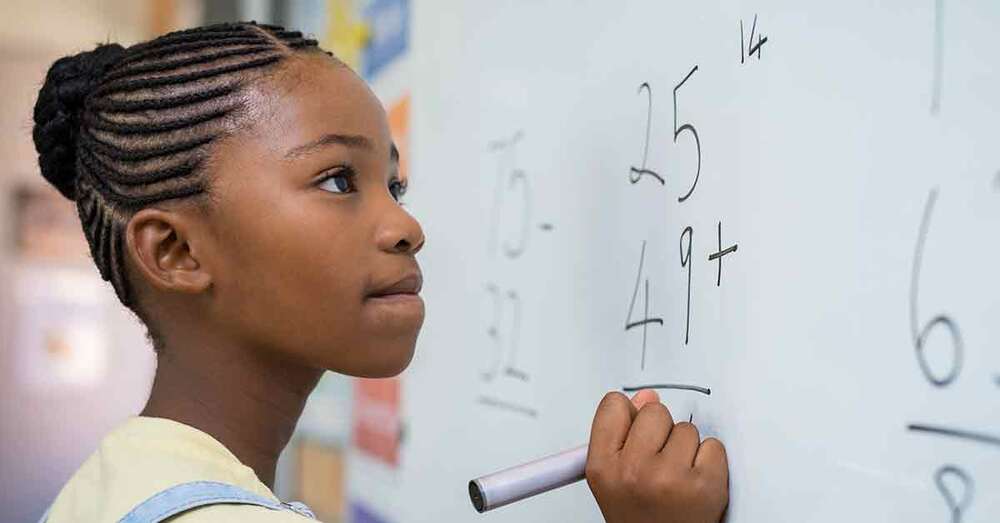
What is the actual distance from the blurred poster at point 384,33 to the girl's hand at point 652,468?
0.54 meters

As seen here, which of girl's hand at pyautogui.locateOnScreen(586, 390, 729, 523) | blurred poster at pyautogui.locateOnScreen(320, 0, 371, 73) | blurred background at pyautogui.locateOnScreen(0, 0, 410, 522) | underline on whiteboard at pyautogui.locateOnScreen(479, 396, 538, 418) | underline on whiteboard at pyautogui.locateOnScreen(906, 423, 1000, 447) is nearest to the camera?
underline on whiteboard at pyautogui.locateOnScreen(906, 423, 1000, 447)

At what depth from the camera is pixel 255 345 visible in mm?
533

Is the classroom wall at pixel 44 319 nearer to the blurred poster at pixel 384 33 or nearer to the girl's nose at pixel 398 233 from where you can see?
the blurred poster at pixel 384 33

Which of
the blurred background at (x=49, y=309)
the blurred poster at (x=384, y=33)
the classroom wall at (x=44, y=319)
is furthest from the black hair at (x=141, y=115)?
the classroom wall at (x=44, y=319)

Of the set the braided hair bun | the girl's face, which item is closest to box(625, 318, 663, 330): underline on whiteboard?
the girl's face

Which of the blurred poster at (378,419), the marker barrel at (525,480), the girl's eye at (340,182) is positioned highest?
the girl's eye at (340,182)

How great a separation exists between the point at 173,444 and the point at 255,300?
3.3 inches

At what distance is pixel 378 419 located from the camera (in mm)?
922

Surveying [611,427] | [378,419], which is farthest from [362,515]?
[611,427]

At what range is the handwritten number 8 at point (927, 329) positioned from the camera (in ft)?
1.05

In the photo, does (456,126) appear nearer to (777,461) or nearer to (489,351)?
(489,351)

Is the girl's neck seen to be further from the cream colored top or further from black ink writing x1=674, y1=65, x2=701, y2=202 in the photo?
black ink writing x1=674, y1=65, x2=701, y2=202

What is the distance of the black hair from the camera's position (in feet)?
1.75

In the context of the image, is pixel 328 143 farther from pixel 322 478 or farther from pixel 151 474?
pixel 322 478
